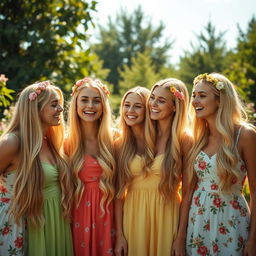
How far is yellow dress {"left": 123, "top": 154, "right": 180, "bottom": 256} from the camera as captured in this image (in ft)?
12.9

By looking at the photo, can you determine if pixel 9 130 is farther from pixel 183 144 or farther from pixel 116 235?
pixel 183 144

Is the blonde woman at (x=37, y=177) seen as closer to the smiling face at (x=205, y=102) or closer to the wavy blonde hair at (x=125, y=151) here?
the wavy blonde hair at (x=125, y=151)

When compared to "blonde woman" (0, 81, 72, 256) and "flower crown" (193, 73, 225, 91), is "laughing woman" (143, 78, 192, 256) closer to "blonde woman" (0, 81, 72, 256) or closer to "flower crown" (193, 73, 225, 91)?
"flower crown" (193, 73, 225, 91)

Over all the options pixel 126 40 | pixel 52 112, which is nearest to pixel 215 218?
pixel 52 112

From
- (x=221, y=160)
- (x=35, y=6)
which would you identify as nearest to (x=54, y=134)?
(x=221, y=160)

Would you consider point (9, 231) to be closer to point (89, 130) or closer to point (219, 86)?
point (89, 130)

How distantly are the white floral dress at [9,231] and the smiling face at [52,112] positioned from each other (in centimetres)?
67

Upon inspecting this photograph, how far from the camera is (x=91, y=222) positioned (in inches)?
158

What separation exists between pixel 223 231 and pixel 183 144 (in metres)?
1.06

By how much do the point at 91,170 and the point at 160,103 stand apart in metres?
1.13

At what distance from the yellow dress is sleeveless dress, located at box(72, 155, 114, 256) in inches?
8.9

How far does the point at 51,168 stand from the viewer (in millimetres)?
3834

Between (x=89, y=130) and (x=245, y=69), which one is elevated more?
(x=245, y=69)

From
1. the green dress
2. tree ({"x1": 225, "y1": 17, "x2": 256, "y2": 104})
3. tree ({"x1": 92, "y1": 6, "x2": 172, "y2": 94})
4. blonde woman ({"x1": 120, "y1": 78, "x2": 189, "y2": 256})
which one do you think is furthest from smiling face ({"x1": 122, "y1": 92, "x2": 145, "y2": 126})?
tree ({"x1": 92, "y1": 6, "x2": 172, "y2": 94})
